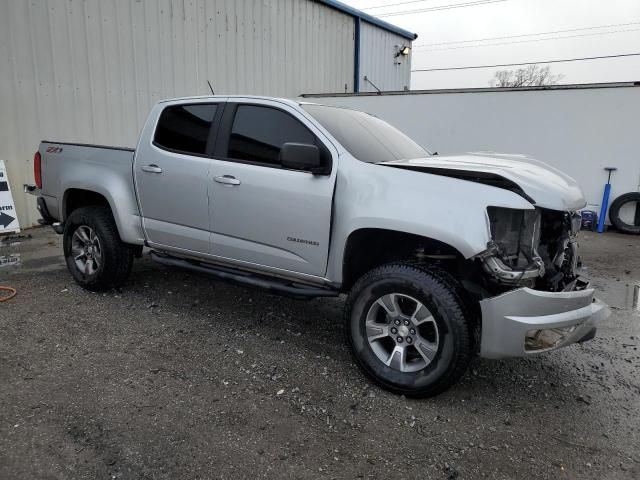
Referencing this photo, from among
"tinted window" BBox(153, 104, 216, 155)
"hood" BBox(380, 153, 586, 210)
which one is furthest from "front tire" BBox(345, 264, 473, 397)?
"tinted window" BBox(153, 104, 216, 155)

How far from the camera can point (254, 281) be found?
3717 millimetres

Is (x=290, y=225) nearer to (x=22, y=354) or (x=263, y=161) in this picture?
(x=263, y=161)

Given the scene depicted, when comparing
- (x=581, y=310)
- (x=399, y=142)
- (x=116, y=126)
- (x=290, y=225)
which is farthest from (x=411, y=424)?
(x=116, y=126)

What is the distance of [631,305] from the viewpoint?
4926mm

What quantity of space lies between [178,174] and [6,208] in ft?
16.6

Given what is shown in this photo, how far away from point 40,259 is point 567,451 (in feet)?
20.3

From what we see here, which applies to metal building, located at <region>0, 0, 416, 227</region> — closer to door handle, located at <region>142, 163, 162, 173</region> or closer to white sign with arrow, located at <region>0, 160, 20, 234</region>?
white sign with arrow, located at <region>0, 160, 20, 234</region>

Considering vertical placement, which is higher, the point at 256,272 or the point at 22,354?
the point at 256,272

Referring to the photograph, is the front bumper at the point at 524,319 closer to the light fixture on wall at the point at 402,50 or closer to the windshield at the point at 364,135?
the windshield at the point at 364,135

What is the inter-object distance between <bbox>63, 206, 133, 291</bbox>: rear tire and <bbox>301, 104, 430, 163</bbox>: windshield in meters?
2.32

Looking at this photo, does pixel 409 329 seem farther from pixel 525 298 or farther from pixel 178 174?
pixel 178 174

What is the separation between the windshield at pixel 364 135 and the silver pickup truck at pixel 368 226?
19 millimetres

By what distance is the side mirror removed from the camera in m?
3.20

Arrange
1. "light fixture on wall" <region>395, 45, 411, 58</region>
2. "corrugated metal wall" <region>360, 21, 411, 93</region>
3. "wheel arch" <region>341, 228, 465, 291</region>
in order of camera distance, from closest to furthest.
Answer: "wheel arch" <region>341, 228, 465, 291</region>
"corrugated metal wall" <region>360, 21, 411, 93</region>
"light fixture on wall" <region>395, 45, 411, 58</region>
